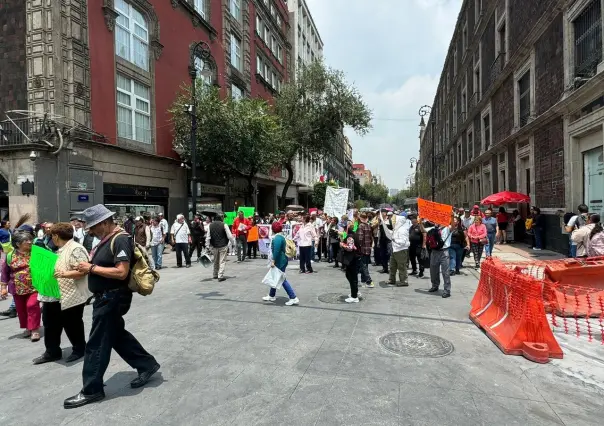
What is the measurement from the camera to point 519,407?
3.24m

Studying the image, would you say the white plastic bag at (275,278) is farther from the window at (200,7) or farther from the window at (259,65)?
the window at (259,65)

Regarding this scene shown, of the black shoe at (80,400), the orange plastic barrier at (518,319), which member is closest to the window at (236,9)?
the orange plastic barrier at (518,319)

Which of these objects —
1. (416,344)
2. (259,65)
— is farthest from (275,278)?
(259,65)

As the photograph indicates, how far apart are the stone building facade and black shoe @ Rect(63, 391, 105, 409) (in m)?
12.7

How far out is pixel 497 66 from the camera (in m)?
20.6

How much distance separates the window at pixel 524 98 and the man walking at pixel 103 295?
1751cm

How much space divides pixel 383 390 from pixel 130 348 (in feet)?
8.12

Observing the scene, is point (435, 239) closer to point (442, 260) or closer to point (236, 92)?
point (442, 260)

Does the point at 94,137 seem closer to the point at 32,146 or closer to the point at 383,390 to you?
the point at 32,146

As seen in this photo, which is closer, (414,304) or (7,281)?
(7,281)

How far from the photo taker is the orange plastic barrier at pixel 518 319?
14.2 feet

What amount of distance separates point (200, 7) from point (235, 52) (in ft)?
16.4

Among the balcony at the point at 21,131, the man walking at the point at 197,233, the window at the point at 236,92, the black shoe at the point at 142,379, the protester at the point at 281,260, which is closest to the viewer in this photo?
the black shoe at the point at 142,379

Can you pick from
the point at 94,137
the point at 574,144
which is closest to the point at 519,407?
the point at 574,144
